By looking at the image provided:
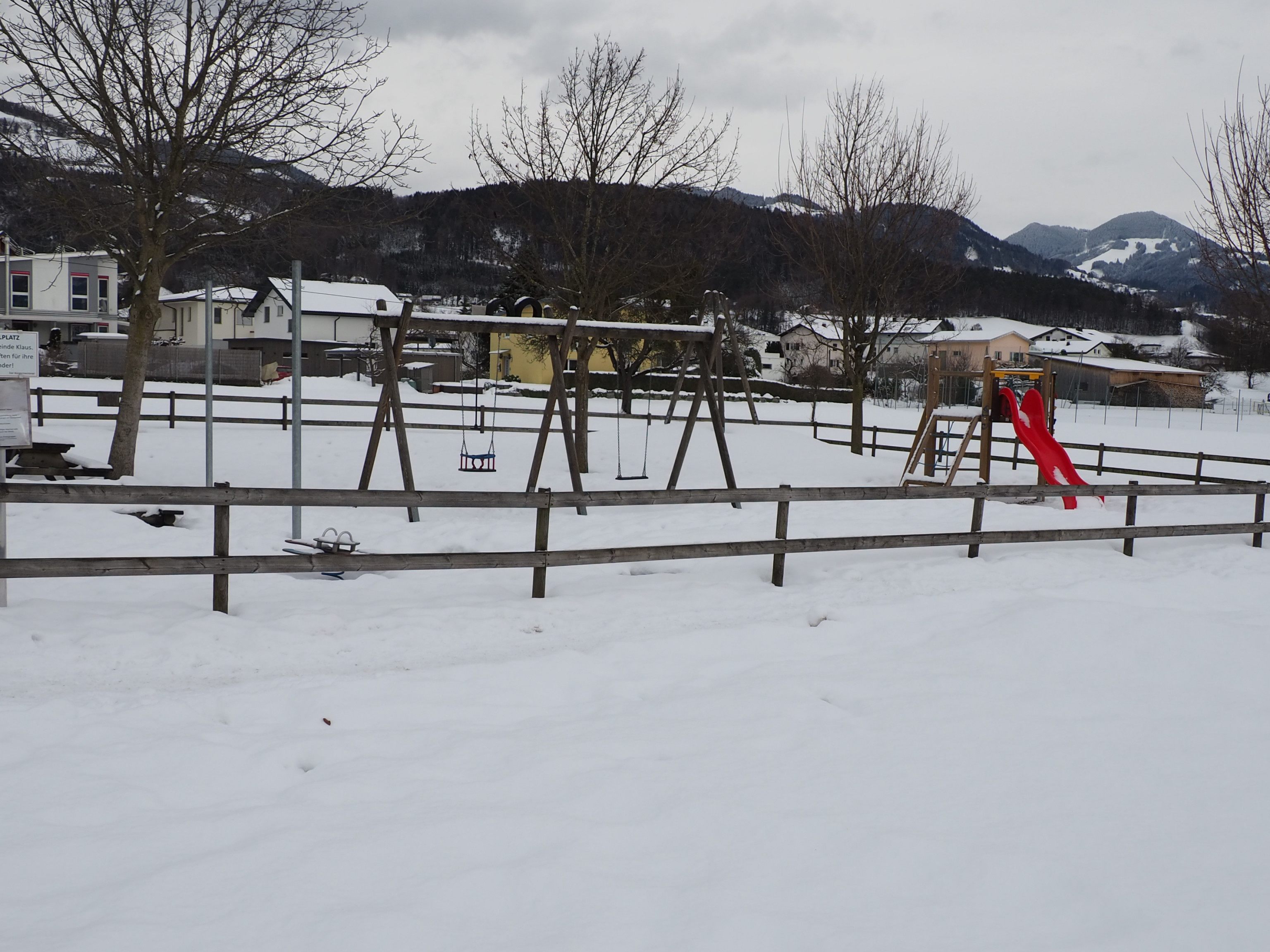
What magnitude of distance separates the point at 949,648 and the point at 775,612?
141cm

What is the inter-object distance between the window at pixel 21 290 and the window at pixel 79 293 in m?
1.96

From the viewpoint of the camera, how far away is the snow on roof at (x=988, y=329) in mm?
A: 90812

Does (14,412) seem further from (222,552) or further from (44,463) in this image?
(44,463)

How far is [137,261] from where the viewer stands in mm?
13109

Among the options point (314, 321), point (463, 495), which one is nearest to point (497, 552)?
point (463, 495)

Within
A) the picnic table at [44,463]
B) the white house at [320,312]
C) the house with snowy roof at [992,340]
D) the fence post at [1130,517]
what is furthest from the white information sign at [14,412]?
the house with snowy roof at [992,340]

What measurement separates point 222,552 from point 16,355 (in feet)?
6.55

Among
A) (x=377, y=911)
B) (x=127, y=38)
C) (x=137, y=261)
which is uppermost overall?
(x=127, y=38)

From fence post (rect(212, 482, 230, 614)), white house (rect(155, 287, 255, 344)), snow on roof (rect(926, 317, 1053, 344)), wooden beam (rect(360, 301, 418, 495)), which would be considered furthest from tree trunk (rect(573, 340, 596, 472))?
snow on roof (rect(926, 317, 1053, 344))

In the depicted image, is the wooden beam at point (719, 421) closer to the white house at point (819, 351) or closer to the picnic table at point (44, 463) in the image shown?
the picnic table at point (44, 463)

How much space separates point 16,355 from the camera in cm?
654

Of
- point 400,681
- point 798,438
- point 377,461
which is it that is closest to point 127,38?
point 377,461

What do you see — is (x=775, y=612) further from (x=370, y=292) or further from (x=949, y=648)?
(x=370, y=292)

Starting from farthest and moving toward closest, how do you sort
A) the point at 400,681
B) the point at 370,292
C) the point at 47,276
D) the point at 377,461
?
the point at 370,292 → the point at 47,276 → the point at 377,461 → the point at 400,681
